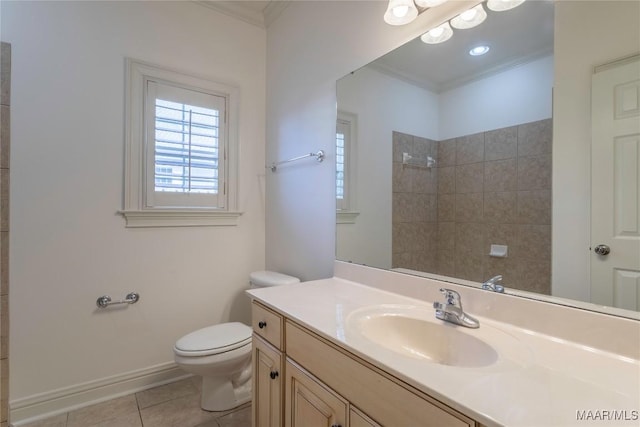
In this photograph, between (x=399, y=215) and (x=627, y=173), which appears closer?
(x=627, y=173)

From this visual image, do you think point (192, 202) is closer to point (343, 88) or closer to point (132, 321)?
point (132, 321)

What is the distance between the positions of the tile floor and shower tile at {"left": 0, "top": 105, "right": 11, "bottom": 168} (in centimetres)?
143

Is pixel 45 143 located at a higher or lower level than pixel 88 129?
lower

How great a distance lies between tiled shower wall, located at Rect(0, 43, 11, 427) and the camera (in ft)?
5.24

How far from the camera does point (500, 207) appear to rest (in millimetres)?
1087

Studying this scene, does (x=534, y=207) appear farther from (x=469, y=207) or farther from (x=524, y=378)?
(x=524, y=378)

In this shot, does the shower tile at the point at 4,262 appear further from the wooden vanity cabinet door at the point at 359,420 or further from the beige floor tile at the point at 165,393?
the wooden vanity cabinet door at the point at 359,420

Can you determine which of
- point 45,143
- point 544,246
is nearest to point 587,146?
point 544,246

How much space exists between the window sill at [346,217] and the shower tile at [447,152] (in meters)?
0.53

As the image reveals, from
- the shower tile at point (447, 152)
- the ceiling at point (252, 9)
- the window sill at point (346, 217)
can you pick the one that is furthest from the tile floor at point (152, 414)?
the ceiling at point (252, 9)

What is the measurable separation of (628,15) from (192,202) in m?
2.22

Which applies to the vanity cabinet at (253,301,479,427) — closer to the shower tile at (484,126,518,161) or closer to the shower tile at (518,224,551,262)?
the shower tile at (518,224,551,262)

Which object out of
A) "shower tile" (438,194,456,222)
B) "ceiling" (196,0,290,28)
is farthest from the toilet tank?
"ceiling" (196,0,290,28)

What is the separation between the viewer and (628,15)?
795 millimetres
